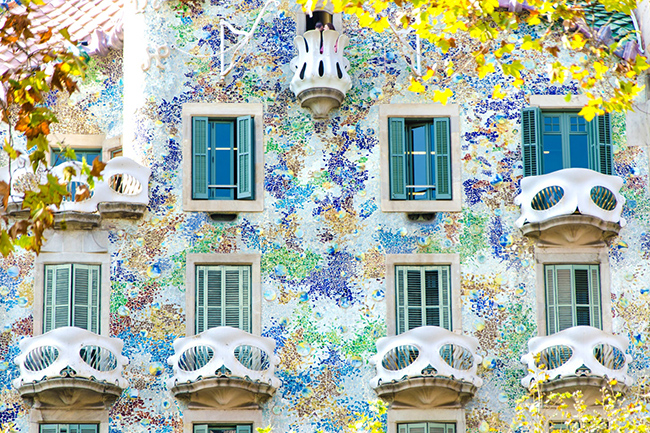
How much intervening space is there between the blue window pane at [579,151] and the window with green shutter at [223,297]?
19.9 ft

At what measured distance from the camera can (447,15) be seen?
20.3 m

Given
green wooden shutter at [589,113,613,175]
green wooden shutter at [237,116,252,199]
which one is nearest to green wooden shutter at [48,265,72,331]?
green wooden shutter at [237,116,252,199]

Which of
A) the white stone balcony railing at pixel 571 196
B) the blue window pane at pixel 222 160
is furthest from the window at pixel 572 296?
the blue window pane at pixel 222 160

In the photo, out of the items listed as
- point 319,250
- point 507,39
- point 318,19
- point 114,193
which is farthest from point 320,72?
point 114,193

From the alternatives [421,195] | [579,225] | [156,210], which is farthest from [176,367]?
[579,225]

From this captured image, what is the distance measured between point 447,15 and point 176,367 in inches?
334

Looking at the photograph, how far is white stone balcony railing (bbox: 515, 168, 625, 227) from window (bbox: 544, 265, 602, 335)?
3.24ft

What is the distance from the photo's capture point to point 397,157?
89.1ft

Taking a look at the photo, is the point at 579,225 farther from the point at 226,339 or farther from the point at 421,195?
the point at 226,339

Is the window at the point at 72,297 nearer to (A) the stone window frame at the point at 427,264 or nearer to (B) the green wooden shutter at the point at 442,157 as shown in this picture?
(A) the stone window frame at the point at 427,264

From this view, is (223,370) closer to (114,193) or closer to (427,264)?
(114,193)

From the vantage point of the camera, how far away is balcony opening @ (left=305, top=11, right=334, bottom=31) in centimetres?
2789

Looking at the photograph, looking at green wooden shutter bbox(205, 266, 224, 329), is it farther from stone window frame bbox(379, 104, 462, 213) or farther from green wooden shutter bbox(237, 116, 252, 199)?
stone window frame bbox(379, 104, 462, 213)

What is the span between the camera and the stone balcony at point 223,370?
83.0 ft
